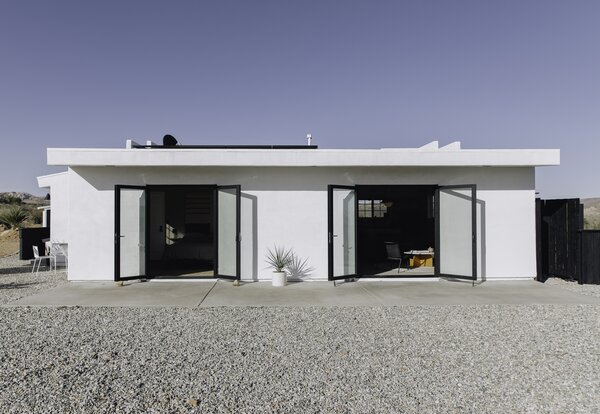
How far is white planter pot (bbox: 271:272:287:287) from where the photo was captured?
7707 millimetres

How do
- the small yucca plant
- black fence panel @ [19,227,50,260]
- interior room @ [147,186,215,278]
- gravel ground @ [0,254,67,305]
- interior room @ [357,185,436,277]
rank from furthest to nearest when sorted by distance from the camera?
1. interior room @ [357,185,436,277]
2. black fence panel @ [19,227,50,260]
3. interior room @ [147,186,215,278]
4. the small yucca plant
5. gravel ground @ [0,254,67,305]

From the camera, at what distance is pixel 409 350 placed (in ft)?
13.3

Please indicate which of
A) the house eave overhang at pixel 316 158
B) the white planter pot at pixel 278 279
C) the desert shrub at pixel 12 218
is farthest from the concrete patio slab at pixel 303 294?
the desert shrub at pixel 12 218

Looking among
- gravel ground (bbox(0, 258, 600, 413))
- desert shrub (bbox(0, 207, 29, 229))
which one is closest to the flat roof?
gravel ground (bbox(0, 258, 600, 413))

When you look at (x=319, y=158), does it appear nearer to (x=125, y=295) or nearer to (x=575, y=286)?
(x=125, y=295)

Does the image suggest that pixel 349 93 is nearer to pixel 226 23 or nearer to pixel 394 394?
pixel 226 23

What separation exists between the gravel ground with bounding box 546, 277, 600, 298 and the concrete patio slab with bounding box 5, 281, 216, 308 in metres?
7.36

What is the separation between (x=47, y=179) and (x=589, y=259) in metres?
15.1

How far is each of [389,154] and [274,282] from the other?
12.2ft

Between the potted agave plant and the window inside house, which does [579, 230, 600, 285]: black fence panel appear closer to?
the potted agave plant

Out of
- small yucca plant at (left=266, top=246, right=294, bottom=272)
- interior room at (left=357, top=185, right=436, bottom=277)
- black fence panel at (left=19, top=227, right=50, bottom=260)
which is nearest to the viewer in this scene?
small yucca plant at (left=266, top=246, right=294, bottom=272)

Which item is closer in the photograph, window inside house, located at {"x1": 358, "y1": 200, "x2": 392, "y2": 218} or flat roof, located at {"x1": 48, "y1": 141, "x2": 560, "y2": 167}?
flat roof, located at {"x1": 48, "y1": 141, "x2": 560, "y2": 167}

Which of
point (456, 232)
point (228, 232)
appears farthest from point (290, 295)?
point (456, 232)

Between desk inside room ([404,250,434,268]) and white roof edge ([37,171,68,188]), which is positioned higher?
white roof edge ([37,171,68,188])
